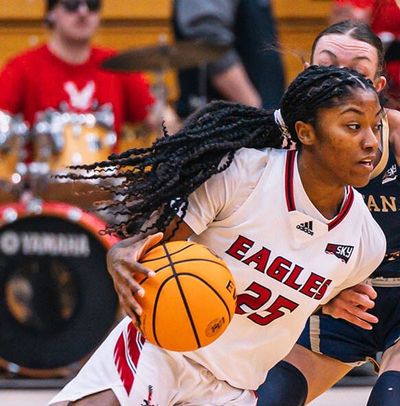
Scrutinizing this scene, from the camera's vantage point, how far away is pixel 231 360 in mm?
3771

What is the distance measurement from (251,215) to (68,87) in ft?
14.6

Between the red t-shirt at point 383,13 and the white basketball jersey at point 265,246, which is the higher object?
the red t-shirt at point 383,13

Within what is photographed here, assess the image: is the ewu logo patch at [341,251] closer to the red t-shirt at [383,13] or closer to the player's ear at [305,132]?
the player's ear at [305,132]

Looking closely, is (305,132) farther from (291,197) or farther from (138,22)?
(138,22)

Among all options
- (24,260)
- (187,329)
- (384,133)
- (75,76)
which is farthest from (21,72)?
(187,329)

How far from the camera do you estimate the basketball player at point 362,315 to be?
3982mm

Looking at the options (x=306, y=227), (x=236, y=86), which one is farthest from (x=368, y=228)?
(x=236, y=86)

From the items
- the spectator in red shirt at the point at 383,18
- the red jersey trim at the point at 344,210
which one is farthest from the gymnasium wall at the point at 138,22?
the red jersey trim at the point at 344,210

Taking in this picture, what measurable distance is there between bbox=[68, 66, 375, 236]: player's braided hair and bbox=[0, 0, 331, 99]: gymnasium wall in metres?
5.96

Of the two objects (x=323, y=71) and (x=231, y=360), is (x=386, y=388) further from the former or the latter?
(x=323, y=71)

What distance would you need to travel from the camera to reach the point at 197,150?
3.62 meters

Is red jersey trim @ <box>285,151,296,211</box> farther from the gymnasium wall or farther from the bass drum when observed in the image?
the gymnasium wall

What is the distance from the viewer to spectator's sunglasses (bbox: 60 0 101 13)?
795 cm

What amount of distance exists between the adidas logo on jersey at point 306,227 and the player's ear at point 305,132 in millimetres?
241
